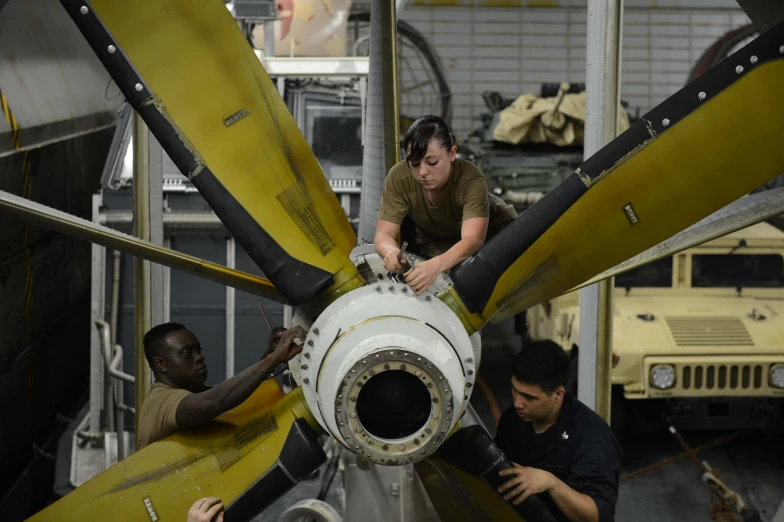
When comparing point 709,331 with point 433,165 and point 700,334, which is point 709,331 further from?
point 433,165

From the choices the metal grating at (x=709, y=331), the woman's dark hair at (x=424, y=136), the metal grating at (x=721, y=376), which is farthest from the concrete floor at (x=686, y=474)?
the woman's dark hair at (x=424, y=136)

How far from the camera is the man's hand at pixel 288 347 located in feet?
11.0

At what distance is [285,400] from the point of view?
3.62m

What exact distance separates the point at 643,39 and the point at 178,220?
39.0 feet

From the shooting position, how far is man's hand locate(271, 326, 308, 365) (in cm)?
336

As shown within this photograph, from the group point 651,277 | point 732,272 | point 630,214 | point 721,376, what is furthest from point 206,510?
point 732,272

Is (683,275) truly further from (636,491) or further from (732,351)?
(636,491)

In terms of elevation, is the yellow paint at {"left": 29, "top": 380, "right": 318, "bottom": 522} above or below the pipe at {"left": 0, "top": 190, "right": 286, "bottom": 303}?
below

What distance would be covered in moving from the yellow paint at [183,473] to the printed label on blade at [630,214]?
4.59 feet

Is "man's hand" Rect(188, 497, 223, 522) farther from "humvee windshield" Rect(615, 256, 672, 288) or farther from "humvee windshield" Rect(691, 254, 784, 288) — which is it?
"humvee windshield" Rect(691, 254, 784, 288)

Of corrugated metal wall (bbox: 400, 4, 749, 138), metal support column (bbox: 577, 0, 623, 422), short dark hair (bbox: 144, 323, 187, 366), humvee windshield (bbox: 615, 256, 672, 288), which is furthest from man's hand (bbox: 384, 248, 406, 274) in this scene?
corrugated metal wall (bbox: 400, 4, 749, 138)

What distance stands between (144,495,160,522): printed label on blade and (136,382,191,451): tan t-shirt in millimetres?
246

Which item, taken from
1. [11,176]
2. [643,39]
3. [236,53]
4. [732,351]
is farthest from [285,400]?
[643,39]

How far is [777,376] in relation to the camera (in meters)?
8.52
